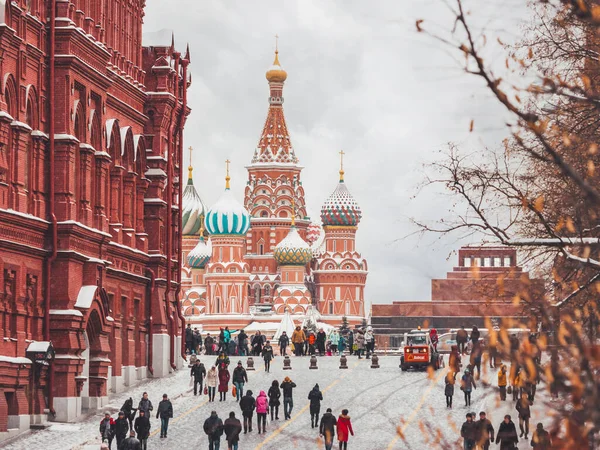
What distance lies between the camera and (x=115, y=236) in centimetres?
4684

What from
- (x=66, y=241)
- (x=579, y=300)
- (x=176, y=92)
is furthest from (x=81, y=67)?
(x=579, y=300)

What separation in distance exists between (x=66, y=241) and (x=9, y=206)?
113 inches

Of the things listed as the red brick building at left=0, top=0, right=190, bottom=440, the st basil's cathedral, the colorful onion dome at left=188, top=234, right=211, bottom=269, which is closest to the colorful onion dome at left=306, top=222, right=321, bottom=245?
the st basil's cathedral

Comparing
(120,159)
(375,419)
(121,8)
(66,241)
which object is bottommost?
(375,419)

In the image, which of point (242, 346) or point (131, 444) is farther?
point (242, 346)

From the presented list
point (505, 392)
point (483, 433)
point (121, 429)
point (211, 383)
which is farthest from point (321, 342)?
point (483, 433)

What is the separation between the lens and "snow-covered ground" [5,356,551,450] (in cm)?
3566

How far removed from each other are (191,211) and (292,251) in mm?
11427

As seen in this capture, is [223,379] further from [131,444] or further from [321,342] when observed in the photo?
[321,342]

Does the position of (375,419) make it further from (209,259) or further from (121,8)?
(209,259)

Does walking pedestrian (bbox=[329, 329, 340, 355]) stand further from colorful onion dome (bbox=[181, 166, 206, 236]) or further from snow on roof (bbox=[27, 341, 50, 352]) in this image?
colorful onion dome (bbox=[181, 166, 206, 236])

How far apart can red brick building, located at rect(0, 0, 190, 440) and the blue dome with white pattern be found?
77.5 metres

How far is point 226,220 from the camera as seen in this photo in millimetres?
130875

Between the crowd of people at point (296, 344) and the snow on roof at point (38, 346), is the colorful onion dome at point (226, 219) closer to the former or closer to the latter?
the crowd of people at point (296, 344)
